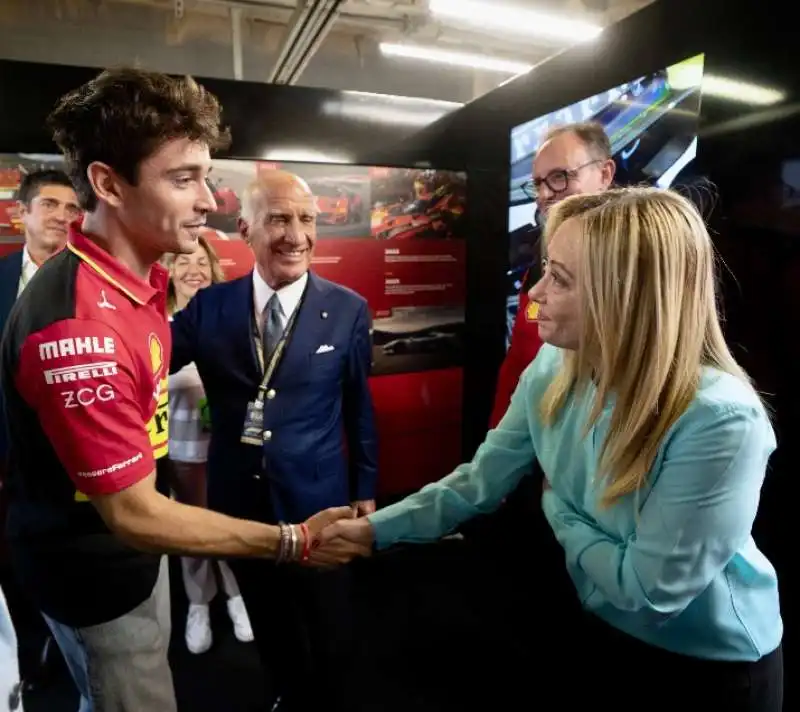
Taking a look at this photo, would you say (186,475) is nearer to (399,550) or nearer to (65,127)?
(399,550)

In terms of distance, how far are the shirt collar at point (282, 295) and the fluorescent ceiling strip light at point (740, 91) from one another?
168 centimetres

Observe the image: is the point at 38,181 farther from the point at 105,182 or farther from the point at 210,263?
the point at 105,182

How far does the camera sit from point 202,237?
2.88m

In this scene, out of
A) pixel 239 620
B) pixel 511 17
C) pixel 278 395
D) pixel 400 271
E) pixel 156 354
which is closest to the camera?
pixel 156 354

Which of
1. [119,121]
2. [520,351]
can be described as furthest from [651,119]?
[119,121]

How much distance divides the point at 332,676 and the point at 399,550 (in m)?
1.15

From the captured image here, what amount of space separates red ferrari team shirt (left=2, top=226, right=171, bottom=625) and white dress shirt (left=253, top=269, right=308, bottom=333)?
769 millimetres

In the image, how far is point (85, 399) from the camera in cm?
118

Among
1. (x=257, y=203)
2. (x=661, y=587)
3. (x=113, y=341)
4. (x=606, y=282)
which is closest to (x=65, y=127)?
(x=113, y=341)

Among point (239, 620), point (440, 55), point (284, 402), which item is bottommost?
point (239, 620)

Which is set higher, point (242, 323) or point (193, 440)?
point (242, 323)

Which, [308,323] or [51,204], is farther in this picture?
[51,204]

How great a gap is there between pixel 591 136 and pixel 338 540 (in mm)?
1823

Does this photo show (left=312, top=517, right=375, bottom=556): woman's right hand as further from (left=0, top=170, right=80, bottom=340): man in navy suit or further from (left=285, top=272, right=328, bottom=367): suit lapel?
(left=0, top=170, right=80, bottom=340): man in navy suit
